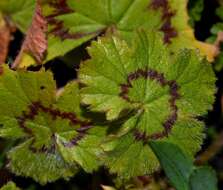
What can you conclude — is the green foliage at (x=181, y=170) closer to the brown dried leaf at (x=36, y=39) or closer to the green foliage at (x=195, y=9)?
the brown dried leaf at (x=36, y=39)

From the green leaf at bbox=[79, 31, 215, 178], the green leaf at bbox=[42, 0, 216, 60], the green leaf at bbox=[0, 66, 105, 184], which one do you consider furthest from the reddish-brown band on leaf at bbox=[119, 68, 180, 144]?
the green leaf at bbox=[42, 0, 216, 60]

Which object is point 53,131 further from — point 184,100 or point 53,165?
point 184,100

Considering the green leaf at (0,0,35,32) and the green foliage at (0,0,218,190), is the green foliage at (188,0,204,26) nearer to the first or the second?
the green foliage at (0,0,218,190)

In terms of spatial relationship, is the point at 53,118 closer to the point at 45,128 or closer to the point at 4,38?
the point at 45,128

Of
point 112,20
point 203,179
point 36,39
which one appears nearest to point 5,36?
point 36,39

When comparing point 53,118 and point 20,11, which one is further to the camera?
point 20,11

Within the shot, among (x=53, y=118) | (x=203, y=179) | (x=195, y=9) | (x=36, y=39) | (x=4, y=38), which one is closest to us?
(x=203, y=179)

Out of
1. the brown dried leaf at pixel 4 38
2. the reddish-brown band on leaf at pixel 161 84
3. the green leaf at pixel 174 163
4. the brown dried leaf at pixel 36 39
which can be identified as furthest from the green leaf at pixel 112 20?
the green leaf at pixel 174 163
